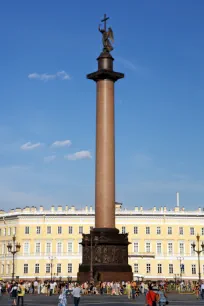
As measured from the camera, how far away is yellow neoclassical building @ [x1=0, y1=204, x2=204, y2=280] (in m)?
106

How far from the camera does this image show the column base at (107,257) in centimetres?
4381

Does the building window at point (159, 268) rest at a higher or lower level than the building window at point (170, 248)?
lower

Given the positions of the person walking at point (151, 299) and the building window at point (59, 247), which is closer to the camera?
the person walking at point (151, 299)

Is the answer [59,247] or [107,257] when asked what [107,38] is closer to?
[107,257]

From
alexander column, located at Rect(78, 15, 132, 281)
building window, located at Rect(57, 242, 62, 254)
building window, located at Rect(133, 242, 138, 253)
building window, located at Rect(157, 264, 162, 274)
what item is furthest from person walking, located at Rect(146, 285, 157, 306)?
building window, located at Rect(57, 242, 62, 254)

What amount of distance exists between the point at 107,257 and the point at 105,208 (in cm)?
382

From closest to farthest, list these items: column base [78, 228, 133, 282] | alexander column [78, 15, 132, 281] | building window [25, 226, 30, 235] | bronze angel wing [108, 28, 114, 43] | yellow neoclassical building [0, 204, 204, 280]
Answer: column base [78, 228, 133, 282] → alexander column [78, 15, 132, 281] → bronze angel wing [108, 28, 114, 43] → yellow neoclassical building [0, 204, 204, 280] → building window [25, 226, 30, 235]

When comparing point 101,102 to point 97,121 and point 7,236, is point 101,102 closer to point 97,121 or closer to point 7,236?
point 97,121

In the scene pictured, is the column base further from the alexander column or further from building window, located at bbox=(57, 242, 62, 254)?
building window, located at bbox=(57, 242, 62, 254)

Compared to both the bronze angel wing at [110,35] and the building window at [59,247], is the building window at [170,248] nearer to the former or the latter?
the building window at [59,247]

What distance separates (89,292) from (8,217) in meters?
70.8

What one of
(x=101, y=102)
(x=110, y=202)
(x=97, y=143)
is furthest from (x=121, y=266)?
(x=101, y=102)

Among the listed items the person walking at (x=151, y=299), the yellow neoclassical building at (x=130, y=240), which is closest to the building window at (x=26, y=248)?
the yellow neoclassical building at (x=130, y=240)

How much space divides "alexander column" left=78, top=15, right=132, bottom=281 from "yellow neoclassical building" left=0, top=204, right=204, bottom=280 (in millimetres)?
61617
